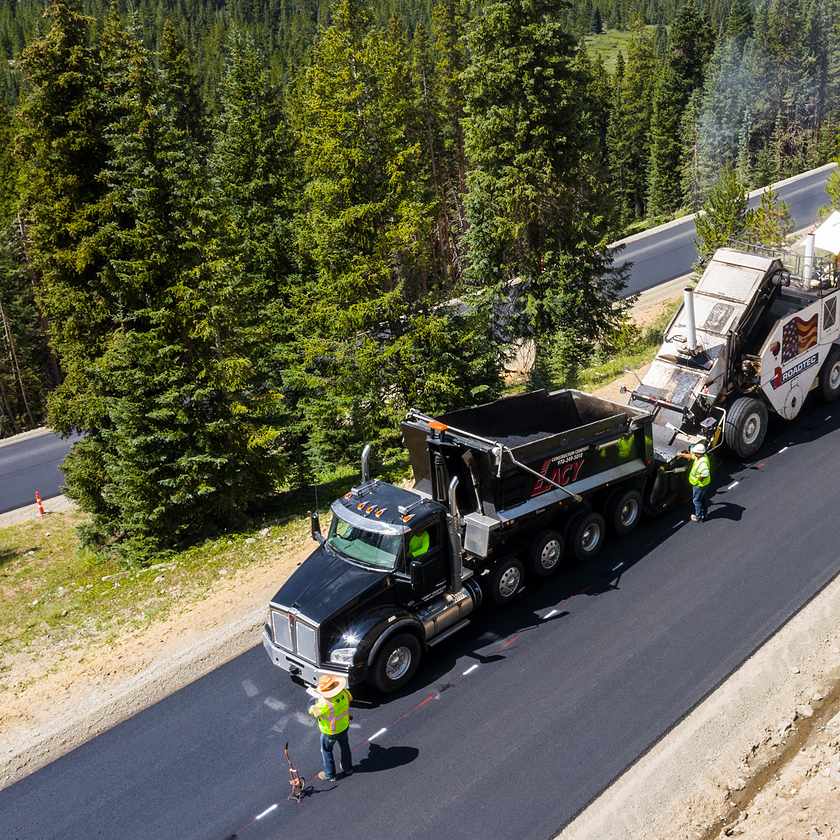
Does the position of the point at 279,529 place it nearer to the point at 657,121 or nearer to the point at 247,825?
the point at 247,825

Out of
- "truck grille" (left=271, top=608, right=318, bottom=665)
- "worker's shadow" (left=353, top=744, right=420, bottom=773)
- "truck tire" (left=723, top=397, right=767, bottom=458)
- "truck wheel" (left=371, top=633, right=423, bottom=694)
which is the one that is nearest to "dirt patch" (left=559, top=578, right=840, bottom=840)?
"worker's shadow" (left=353, top=744, right=420, bottom=773)

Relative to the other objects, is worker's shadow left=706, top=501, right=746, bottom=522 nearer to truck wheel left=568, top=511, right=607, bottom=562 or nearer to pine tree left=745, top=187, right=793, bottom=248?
truck wheel left=568, top=511, right=607, bottom=562

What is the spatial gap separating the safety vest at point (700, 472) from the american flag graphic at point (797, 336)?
12.9 ft

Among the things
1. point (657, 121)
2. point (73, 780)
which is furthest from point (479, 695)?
point (657, 121)

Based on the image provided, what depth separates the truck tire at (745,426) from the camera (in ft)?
54.2

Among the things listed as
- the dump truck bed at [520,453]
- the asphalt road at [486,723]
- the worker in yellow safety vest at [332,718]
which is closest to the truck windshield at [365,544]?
the dump truck bed at [520,453]

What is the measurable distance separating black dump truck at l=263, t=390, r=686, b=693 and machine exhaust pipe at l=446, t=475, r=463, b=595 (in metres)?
0.02

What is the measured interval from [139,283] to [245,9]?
176967mm

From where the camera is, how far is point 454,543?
12.4m

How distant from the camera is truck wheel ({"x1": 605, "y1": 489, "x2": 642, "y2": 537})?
1475cm

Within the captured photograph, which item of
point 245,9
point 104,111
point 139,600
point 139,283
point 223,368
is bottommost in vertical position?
point 139,600

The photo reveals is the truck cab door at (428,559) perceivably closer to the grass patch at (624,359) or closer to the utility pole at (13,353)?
the grass patch at (624,359)

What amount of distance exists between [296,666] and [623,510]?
6.47 m

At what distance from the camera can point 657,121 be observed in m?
75.0
